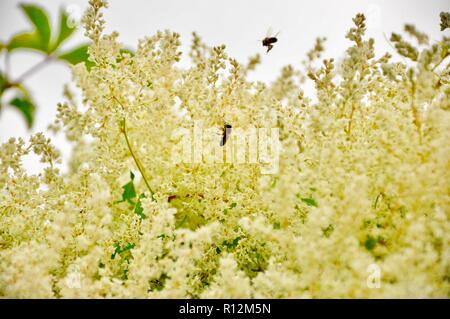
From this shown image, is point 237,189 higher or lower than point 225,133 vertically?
lower

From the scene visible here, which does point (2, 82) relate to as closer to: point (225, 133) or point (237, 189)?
point (225, 133)

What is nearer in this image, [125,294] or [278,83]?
[125,294]

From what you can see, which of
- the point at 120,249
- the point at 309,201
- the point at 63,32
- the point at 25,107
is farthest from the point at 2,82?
the point at 309,201

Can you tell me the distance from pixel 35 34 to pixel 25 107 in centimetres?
28

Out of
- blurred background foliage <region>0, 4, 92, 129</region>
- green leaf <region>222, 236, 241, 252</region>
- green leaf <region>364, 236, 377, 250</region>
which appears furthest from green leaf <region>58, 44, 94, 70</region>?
green leaf <region>364, 236, 377, 250</region>

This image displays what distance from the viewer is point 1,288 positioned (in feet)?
5.24

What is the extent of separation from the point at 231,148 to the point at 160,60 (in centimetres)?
66

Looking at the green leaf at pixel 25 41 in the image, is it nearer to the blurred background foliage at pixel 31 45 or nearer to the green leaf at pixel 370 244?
the blurred background foliage at pixel 31 45

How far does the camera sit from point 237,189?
2350 mm

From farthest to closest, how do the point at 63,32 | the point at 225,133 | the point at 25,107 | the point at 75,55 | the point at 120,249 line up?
1. the point at 225,133
2. the point at 120,249
3. the point at 75,55
4. the point at 63,32
5. the point at 25,107

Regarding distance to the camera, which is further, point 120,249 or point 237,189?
point 237,189
